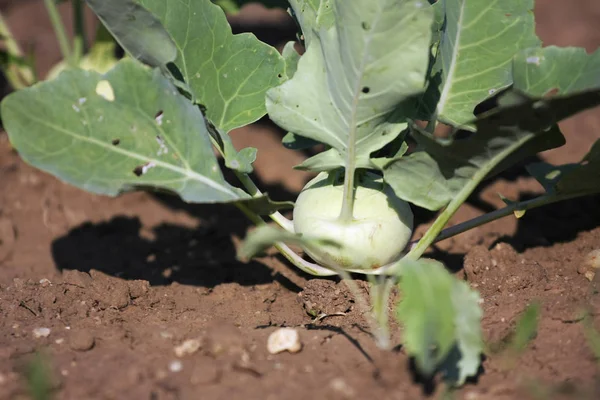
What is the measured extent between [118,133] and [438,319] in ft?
3.75

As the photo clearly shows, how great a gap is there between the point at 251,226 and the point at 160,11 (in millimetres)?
1076

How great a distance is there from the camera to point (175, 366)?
181 centimetres

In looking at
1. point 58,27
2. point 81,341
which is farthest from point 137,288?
point 58,27

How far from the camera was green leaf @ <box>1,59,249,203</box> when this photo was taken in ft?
6.58

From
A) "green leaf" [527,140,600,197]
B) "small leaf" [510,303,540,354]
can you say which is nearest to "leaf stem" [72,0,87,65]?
"green leaf" [527,140,600,197]

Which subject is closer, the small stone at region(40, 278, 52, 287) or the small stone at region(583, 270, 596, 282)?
the small stone at region(583, 270, 596, 282)

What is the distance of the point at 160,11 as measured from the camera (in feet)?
7.43

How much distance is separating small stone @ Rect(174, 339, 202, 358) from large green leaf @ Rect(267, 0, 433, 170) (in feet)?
2.25

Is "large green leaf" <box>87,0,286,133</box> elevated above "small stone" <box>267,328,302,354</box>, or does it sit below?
above

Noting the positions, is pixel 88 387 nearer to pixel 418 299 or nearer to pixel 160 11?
pixel 418 299

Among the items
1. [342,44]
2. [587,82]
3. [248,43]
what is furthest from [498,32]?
[248,43]

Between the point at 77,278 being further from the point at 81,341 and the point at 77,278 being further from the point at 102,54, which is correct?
the point at 102,54

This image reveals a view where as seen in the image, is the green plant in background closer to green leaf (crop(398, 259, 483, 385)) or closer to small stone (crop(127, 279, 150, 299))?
small stone (crop(127, 279, 150, 299))

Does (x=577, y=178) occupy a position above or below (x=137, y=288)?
above
